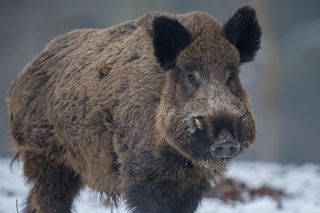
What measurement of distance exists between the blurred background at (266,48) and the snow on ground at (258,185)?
3.19m

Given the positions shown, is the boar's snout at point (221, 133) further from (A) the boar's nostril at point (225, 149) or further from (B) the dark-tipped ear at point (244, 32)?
(B) the dark-tipped ear at point (244, 32)

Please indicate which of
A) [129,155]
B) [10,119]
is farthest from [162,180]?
[10,119]

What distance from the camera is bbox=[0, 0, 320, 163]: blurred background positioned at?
19938 mm

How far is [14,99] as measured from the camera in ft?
28.2

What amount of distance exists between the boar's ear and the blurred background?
1279cm

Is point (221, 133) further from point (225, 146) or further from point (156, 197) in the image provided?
point (156, 197)

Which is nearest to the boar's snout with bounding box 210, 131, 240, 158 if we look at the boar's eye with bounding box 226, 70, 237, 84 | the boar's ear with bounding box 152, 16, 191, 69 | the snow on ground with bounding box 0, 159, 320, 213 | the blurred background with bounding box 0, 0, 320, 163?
the boar's eye with bounding box 226, 70, 237, 84

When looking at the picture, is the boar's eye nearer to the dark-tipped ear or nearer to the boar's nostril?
the dark-tipped ear

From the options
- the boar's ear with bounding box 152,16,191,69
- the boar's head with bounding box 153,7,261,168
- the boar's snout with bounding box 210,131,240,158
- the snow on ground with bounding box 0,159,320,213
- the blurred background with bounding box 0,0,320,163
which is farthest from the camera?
the blurred background with bounding box 0,0,320,163

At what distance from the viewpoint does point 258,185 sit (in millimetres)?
12938

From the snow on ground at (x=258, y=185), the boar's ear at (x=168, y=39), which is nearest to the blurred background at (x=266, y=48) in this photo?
the snow on ground at (x=258, y=185)

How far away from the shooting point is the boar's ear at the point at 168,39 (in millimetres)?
6988

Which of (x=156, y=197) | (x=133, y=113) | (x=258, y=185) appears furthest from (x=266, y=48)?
(x=156, y=197)

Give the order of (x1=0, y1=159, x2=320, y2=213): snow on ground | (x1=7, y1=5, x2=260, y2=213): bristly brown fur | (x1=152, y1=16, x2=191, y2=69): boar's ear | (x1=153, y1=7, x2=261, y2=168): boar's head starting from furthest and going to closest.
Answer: (x1=0, y1=159, x2=320, y2=213): snow on ground
(x1=152, y1=16, x2=191, y2=69): boar's ear
(x1=7, y1=5, x2=260, y2=213): bristly brown fur
(x1=153, y1=7, x2=261, y2=168): boar's head
